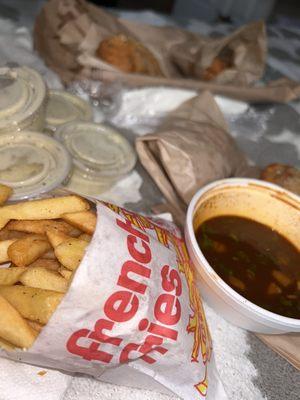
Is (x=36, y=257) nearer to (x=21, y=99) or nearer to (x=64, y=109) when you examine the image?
(x=21, y=99)

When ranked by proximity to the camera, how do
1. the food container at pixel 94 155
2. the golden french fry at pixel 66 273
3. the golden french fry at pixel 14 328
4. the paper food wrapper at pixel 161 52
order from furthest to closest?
the paper food wrapper at pixel 161 52 → the food container at pixel 94 155 → the golden french fry at pixel 66 273 → the golden french fry at pixel 14 328

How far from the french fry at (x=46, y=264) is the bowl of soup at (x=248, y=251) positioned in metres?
0.45

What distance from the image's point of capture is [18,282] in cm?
108

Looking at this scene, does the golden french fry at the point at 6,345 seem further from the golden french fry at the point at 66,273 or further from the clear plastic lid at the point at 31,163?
the clear plastic lid at the point at 31,163

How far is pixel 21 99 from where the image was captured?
1568 millimetres

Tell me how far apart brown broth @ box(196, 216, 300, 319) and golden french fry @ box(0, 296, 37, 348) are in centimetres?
66

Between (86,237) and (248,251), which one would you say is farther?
(248,251)

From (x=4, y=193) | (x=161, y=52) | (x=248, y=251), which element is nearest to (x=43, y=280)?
(x=4, y=193)

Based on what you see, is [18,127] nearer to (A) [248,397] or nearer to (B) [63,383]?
Result: (B) [63,383]

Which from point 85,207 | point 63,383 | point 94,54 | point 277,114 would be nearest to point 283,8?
point 277,114

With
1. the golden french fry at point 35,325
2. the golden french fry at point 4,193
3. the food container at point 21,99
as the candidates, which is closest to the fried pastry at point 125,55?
the food container at point 21,99

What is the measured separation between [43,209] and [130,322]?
378mm

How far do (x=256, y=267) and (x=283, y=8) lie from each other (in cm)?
380

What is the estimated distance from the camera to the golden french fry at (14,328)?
0.93 metres
